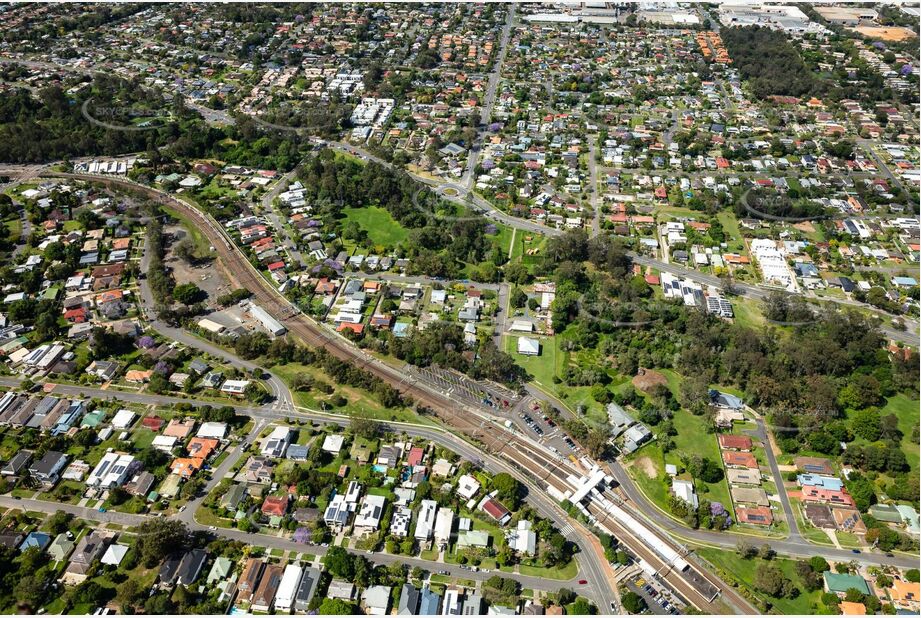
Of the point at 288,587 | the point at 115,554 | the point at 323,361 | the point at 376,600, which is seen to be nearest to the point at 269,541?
the point at 288,587

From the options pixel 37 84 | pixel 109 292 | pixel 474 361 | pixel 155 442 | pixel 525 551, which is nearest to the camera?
pixel 525 551

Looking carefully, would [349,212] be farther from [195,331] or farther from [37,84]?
[37,84]

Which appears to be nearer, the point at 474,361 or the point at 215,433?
the point at 215,433

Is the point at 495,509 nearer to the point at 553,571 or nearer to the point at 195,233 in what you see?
the point at 553,571

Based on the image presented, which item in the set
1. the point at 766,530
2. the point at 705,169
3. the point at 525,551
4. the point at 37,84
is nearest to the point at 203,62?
the point at 37,84

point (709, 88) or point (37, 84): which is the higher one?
point (709, 88)

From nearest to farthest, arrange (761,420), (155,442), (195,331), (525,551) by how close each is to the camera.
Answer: (525,551), (155,442), (761,420), (195,331)

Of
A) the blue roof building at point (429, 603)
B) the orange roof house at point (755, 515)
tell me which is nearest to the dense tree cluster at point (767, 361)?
the orange roof house at point (755, 515)
